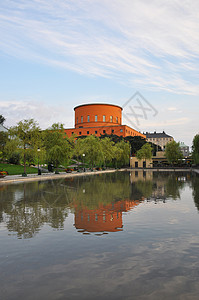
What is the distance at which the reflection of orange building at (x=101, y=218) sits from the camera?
8273mm

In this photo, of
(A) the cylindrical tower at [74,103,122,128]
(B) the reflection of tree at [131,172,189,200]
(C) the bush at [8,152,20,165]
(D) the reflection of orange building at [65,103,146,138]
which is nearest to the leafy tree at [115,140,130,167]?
(D) the reflection of orange building at [65,103,146,138]

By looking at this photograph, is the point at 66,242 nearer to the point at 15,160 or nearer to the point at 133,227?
the point at 133,227

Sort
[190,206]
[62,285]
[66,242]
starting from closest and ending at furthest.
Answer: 1. [62,285]
2. [66,242]
3. [190,206]

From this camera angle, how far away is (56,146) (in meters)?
44.2

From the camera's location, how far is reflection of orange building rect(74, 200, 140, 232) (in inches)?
326

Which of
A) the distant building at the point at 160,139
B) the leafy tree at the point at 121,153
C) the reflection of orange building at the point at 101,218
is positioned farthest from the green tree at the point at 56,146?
the distant building at the point at 160,139

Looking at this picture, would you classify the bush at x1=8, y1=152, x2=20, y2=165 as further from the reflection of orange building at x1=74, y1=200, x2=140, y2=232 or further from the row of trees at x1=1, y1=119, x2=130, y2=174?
the reflection of orange building at x1=74, y1=200, x2=140, y2=232

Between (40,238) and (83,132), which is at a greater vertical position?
(83,132)

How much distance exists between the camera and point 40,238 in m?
7.10

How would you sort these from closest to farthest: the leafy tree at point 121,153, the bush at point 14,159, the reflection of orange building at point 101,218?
the reflection of orange building at point 101,218
the bush at point 14,159
the leafy tree at point 121,153

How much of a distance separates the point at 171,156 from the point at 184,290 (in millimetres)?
85974

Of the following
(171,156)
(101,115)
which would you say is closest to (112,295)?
(171,156)

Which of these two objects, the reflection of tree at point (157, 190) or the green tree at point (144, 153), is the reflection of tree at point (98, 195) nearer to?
the reflection of tree at point (157, 190)

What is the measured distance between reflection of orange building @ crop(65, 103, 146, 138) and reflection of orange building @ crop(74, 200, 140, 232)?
95.4 m
